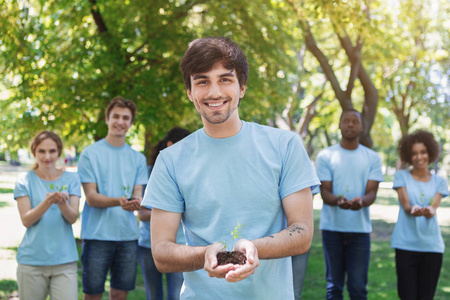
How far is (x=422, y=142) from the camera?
5.98 metres

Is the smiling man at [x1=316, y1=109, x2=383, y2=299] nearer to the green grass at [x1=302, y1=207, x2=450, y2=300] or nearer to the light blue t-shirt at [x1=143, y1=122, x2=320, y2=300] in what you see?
the green grass at [x1=302, y1=207, x2=450, y2=300]

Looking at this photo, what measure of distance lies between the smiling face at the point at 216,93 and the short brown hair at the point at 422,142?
4.13 m

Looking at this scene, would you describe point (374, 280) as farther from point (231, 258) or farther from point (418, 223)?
point (231, 258)

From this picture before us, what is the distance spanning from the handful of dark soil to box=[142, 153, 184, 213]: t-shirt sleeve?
0.43 metres

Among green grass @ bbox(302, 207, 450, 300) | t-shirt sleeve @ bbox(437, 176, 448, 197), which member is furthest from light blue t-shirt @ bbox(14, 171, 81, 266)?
green grass @ bbox(302, 207, 450, 300)

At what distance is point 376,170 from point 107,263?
303 centimetres

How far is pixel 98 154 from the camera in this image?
17.4 ft

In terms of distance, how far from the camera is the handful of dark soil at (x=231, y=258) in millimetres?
2041

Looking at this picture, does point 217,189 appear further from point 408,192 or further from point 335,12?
point 335,12

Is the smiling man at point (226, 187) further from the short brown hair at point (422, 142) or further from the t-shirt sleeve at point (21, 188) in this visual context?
the short brown hair at point (422, 142)

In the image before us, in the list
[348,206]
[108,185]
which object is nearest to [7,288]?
[108,185]

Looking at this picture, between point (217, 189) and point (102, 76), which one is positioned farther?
point (102, 76)

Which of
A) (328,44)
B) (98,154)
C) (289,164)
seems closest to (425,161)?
(98,154)

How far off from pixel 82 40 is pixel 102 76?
3.55 ft
